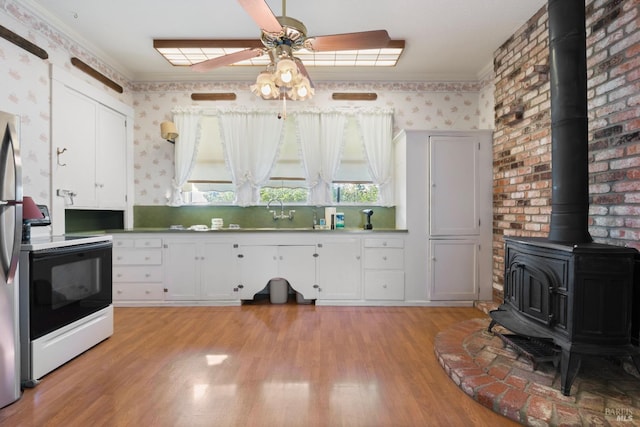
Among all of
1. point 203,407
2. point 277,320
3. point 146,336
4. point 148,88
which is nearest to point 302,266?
point 277,320

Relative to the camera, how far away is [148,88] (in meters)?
4.35

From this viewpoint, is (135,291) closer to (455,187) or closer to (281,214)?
(281,214)

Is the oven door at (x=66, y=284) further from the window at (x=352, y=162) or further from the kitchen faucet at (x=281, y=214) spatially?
the window at (x=352, y=162)

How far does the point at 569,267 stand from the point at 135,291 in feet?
14.4

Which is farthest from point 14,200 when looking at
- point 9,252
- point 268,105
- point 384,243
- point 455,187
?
point 455,187

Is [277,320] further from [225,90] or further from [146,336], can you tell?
[225,90]

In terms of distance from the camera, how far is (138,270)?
148 inches

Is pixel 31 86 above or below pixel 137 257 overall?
above

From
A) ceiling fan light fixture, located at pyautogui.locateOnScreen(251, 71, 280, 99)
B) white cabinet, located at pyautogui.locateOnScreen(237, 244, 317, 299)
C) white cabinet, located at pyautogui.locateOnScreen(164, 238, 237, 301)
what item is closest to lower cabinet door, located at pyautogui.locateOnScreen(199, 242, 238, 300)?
white cabinet, located at pyautogui.locateOnScreen(164, 238, 237, 301)

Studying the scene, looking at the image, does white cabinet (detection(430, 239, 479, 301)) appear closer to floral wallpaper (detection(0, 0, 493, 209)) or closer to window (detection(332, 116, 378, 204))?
window (detection(332, 116, 378, 204))

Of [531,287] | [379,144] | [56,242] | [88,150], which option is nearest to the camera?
[531,287]

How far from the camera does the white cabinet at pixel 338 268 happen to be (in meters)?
3.79

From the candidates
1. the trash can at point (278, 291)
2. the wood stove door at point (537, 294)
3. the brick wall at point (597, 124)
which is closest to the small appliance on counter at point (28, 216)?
the trash can at point (278, 291)

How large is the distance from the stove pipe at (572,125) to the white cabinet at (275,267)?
2.54 m
